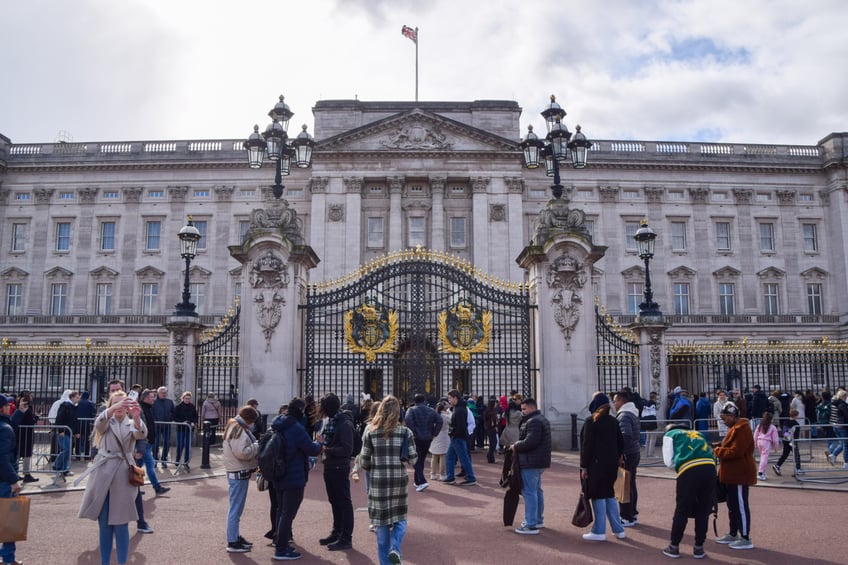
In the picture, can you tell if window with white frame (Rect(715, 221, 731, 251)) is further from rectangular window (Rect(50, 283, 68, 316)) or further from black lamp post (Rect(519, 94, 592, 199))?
rectangular window (Rect(50, 283, 68, 316))

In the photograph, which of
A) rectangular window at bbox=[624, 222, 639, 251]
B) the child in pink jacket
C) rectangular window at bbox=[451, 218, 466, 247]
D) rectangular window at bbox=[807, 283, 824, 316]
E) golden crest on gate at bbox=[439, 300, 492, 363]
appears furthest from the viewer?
rectangular window at bbox=[807, 283, 824, 316]

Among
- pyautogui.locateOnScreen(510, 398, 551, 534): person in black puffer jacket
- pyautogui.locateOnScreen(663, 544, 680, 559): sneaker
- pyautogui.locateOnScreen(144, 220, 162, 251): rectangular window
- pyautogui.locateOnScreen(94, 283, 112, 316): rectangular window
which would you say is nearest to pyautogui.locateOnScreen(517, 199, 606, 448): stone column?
pyautogui.locateOnScreen(510, 398, 551, 534): person in black puffer jacket

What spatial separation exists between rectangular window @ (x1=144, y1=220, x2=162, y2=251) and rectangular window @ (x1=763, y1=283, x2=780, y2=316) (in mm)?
45872

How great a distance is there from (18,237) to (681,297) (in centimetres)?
5041

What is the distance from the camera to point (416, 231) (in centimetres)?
5119

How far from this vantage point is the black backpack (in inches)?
313

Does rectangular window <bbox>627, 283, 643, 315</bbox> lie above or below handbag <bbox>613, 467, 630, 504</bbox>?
above

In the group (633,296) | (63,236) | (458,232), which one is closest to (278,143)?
(458,232)

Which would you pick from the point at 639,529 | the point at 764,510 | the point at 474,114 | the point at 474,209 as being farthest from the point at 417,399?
the point at 474,114

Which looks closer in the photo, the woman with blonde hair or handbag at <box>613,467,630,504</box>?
the woman with blonde hair

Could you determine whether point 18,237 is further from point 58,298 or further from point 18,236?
point 58,298

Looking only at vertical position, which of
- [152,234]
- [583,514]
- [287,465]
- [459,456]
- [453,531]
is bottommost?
[453,531]

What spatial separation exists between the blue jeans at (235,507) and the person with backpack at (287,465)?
615 millimetres

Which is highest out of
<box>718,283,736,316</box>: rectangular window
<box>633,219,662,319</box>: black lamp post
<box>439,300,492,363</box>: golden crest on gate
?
<box>718,283,736,316</box>: rectangular window
